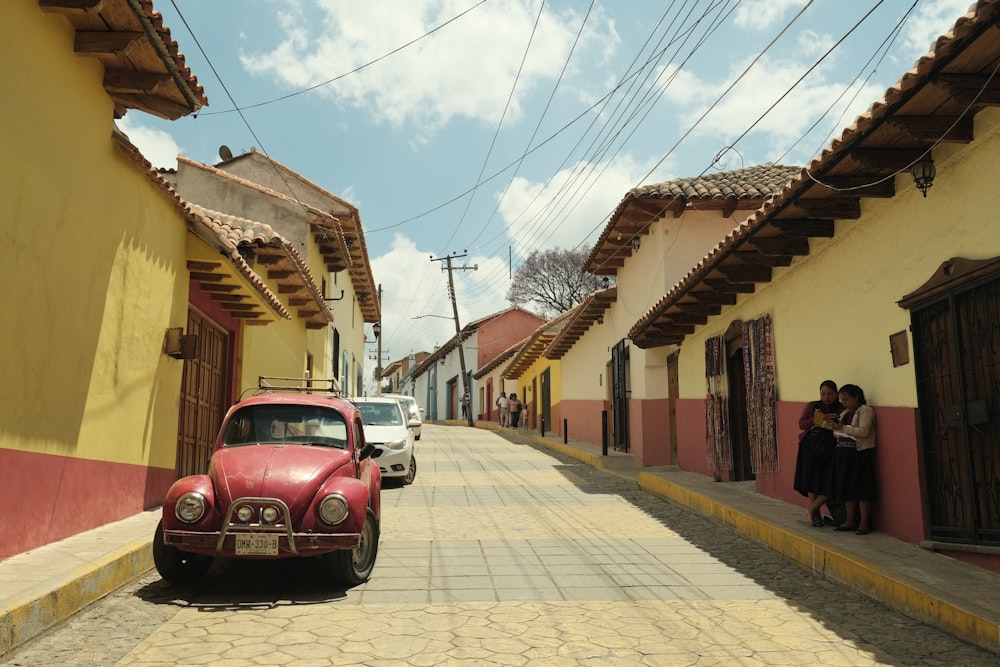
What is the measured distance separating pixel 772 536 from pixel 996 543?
225 centimetres

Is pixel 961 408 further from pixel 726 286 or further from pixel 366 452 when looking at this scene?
pixel 726 286

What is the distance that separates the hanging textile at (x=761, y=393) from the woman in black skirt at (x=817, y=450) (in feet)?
7.37

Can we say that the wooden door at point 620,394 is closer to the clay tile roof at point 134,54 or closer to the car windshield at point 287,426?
the car windshield at point 287,426

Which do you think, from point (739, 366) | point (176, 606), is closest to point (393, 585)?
point (176, 606)

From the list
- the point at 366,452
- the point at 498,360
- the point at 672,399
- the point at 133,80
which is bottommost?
the point at 366,452

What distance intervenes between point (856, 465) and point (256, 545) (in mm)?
5573

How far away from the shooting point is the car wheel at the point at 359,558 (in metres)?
5.98

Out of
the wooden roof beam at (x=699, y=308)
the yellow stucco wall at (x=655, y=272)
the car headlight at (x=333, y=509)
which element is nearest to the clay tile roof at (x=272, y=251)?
the car headlight at (x=333, y=509)

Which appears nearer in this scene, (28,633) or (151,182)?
(28,633)

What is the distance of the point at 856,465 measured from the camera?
25.0 ft

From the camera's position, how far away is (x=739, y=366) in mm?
12688

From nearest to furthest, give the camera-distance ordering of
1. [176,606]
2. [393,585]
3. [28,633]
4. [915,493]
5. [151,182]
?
1. [28,633]
2. [176,606]
3. [393,585]
4. [915,493]
5. [151,182]

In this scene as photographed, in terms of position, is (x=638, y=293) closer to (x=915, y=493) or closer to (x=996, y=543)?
(x=915, y=493)

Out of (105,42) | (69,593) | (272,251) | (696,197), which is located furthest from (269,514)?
(696,197)
